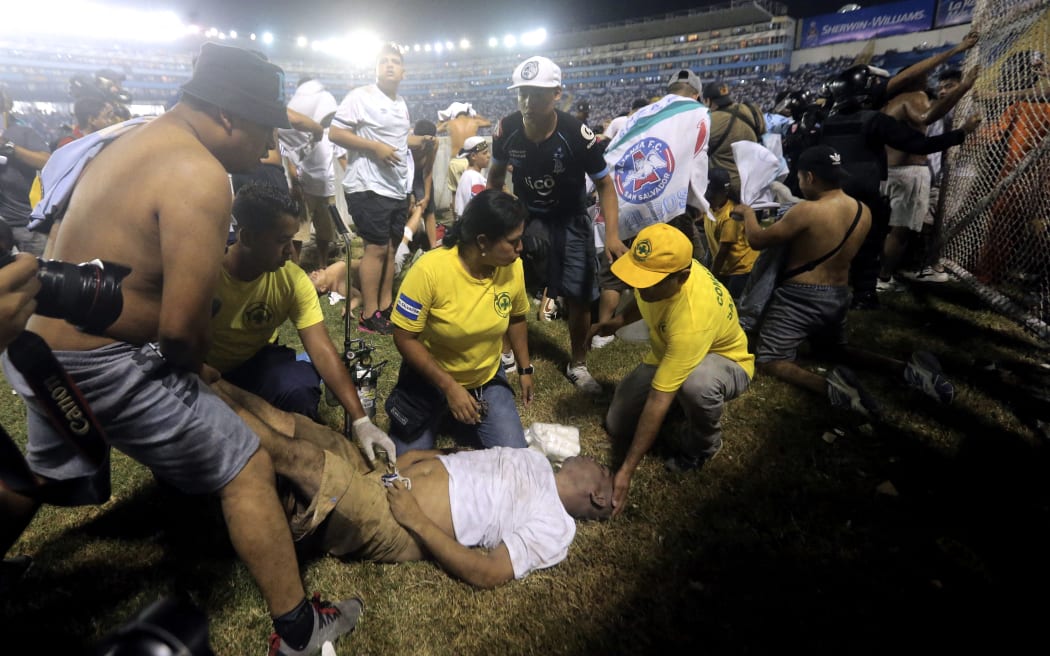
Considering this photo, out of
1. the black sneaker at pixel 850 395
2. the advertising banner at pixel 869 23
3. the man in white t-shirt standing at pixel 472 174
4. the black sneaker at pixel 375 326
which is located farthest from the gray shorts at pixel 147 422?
the advertising banner at pixel 869 23

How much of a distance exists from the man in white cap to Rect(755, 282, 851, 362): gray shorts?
1.42m

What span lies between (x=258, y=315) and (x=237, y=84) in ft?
4.31

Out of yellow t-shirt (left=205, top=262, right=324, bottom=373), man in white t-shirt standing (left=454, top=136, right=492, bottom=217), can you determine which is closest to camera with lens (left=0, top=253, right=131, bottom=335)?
yellow t-shirt (left=205, top=262, right=324, bottom=373)

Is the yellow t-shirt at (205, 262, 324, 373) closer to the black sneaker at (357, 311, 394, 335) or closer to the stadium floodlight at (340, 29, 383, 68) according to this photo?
the black sneaker at (357, 311, 394, 335)

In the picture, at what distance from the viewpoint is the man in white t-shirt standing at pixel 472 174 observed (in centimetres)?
660

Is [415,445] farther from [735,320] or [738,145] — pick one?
[738,145]

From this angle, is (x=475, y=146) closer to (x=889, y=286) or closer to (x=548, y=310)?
(x=548, y=310)

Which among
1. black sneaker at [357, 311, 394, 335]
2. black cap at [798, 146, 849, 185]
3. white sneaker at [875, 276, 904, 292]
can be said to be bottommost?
white sneaker at [875, 276, 904, 292]

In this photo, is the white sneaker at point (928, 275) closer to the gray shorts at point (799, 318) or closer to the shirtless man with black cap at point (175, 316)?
the gray shorts at point (799, 318)

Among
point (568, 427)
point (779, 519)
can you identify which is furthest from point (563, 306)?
point (779, 519)

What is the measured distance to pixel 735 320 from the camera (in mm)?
3012

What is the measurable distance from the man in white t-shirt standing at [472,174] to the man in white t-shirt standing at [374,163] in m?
1.59

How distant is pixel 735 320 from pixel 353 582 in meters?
2.53

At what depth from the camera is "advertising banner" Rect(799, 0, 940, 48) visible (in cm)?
3022
